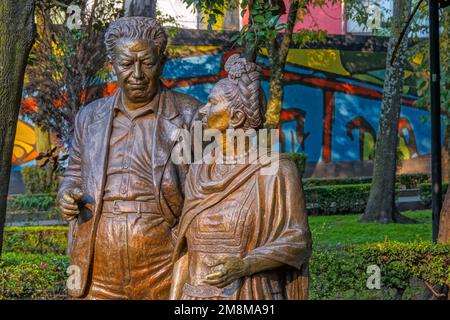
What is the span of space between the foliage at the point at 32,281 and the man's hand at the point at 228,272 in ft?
12.5

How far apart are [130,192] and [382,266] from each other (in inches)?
155

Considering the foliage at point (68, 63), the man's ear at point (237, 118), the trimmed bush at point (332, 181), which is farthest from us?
the trimmed bush at point (332, 181)

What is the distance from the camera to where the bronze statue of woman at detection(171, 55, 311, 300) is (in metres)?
4.08

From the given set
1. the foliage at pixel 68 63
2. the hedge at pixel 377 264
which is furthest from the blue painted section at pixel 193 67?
the hedge at pixel 377 264

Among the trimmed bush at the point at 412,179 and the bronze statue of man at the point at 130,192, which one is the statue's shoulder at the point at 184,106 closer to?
the bronze statue of man at the point at 130,192

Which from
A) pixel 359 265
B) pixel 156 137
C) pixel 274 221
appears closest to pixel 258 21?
pixel 359 265

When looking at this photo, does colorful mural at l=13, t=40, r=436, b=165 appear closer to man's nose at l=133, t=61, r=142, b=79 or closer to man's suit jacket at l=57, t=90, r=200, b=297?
man's suit jacket at l=57, t=90, r=200, b=297

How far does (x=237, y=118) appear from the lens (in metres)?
4.20

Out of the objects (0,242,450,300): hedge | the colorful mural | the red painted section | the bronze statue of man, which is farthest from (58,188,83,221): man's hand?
the red painted section

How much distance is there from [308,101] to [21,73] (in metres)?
15.7

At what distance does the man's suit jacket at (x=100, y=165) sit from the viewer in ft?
16.3

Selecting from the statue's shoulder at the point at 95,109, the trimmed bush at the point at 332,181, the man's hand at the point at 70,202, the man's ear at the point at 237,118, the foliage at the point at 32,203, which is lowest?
the foliage at the point at 32,203
